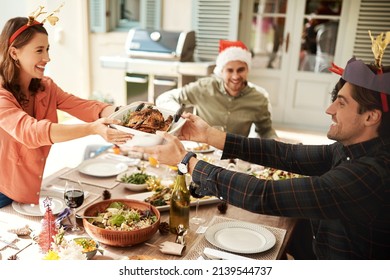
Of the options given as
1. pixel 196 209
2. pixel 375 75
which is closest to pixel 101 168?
pixel 196 209

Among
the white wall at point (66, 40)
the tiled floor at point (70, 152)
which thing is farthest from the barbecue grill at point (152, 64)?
the tiled floor at point (70, 152)

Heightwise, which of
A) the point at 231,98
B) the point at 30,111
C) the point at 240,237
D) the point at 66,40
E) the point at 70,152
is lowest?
the point at 70,152

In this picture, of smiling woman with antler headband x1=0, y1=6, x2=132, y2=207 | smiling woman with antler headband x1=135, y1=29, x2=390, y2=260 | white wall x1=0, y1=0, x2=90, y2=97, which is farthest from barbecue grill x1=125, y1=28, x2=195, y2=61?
smiling woman with antler headband x1=135, y1=29, x2=390, y2=260

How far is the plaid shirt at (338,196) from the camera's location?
1.09 metres

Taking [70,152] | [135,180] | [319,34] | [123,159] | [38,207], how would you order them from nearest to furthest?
[38,207], [135,180], [123,159], [70,152], [319,34]

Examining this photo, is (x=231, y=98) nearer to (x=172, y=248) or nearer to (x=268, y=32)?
(x=172, y=248)

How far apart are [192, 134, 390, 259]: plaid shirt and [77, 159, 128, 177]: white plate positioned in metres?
0.58

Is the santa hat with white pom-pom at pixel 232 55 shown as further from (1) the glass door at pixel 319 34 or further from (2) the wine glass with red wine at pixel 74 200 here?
(1) the glass door at pixel 319 34

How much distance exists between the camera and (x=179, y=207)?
1.29 metres

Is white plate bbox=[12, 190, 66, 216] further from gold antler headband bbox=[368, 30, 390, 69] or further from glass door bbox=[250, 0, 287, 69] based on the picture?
glass door bbox=[250, 0, 287, 69]

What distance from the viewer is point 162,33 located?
284 cm

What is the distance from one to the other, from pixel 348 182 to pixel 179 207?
A: 497 mm

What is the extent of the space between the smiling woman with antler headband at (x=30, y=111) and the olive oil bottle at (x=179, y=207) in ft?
0.80
